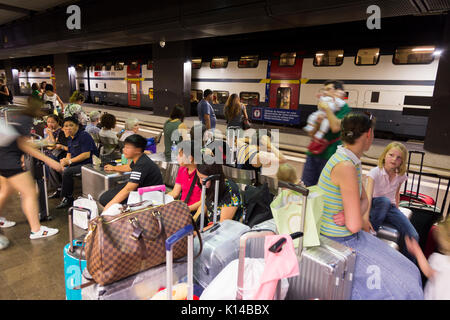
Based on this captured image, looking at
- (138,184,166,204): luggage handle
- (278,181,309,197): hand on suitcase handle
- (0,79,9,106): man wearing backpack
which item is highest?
(0,79,9,106): man wearing backpack

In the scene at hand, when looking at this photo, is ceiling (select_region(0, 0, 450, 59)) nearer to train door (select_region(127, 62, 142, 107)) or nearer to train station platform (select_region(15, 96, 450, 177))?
train door (select_region(127, 62, 142, 107))

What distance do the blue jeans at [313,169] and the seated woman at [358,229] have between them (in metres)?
1.08

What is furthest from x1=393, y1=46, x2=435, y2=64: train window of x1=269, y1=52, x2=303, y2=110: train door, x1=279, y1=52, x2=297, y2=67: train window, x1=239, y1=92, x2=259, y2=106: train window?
x1=239, y1=92, x2=259, y2=106: train window

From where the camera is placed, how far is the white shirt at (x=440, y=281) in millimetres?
1901

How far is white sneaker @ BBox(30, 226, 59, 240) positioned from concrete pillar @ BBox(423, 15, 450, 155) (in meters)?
8.80

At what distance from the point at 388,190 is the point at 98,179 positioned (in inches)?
149

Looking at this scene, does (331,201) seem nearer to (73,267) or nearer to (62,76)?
(73,267)

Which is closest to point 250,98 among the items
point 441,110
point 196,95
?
point 196,95

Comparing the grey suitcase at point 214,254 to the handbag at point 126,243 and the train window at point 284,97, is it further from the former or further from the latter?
the train window at point 284,97

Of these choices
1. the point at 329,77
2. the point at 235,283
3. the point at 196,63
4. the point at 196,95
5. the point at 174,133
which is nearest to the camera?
the point at 235,283

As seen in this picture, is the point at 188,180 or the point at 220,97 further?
the point at 220,97

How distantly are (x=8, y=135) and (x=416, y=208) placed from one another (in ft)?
15.8

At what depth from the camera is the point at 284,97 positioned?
1106cm

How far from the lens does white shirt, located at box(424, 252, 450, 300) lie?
1901 mm
